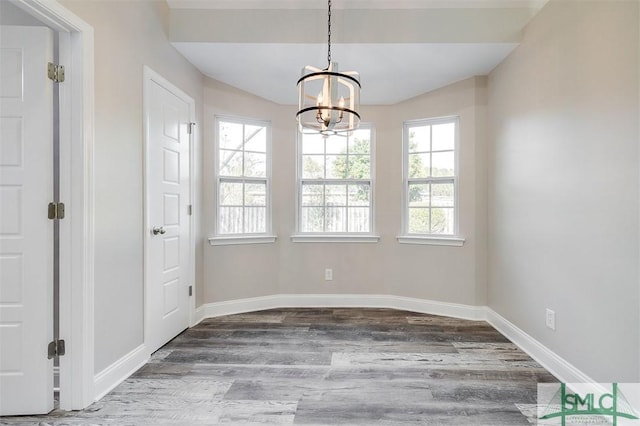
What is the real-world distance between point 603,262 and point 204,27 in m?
3.33

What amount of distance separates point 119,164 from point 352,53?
2.09 meters

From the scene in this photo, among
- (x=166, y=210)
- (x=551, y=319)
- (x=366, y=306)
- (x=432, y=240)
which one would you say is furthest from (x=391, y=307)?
(x=166, y=210)

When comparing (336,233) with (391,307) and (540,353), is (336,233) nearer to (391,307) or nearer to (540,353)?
(391,307)

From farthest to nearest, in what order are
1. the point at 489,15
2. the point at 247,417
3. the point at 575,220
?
the point at 489,15 < the point at 575,220 < the point at 247,417

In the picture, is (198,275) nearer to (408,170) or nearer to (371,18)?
(408,170)

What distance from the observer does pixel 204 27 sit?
2.89 meters

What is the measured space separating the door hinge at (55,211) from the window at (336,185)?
2.49m

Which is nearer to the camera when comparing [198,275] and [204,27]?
[204,27]

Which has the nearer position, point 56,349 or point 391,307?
point 56,349

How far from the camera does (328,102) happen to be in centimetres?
189

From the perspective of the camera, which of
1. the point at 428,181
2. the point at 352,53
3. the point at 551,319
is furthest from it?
the point at 428,181

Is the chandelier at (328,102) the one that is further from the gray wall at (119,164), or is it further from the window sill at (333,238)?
the window sill at (333,238)

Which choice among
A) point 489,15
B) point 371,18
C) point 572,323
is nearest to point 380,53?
point 371,18

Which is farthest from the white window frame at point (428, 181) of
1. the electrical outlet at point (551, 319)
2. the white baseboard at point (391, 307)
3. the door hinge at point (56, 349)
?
the door hinge at point (56, 349)
